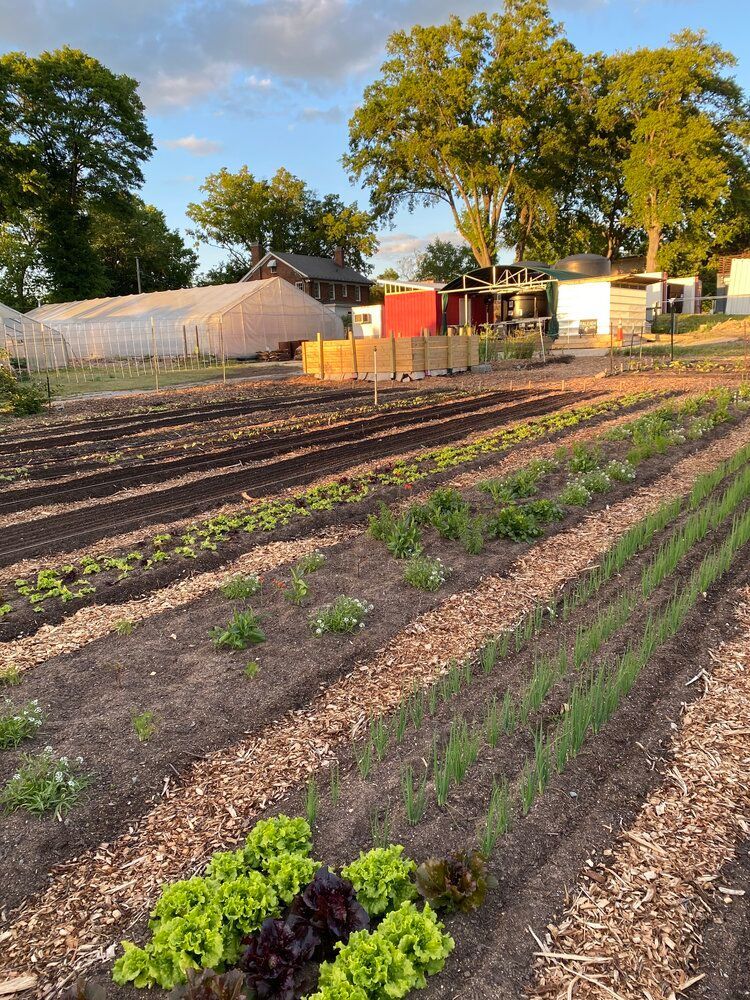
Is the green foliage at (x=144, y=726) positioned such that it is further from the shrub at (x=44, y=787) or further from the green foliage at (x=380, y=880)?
the green foliage at (x=380, y=880)

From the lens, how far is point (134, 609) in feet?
16.4

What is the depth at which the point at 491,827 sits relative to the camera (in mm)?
2621

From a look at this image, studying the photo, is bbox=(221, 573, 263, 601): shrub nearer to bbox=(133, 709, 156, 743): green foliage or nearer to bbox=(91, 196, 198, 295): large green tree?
bbox=(133, 709, 156, 743): green foliage

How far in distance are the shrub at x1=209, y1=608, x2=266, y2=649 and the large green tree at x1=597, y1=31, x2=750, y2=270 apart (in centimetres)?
4531

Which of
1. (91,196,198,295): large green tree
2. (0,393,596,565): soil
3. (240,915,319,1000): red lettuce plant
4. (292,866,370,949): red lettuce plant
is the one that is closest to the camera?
(240,915,319,1000): red lettuce plant

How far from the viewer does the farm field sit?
7.14ft

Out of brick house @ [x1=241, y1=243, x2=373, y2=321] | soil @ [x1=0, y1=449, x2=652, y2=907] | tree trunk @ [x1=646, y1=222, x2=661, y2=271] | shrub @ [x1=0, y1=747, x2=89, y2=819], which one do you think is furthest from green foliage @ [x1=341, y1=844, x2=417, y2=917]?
brick house @ [x1=241, y1=243, x2=373, y2=321]

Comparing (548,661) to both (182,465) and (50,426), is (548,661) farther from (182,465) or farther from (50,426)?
(50,426)

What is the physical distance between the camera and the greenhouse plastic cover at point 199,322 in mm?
34219

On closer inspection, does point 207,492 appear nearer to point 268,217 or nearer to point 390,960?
point 390,960

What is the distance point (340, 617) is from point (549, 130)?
149 feet

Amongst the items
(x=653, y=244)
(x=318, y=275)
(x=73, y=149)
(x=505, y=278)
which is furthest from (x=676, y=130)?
(x=73, y=149)

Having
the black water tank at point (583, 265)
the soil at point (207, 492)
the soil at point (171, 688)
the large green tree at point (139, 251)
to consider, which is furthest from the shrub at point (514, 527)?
the large green tree at point (139, 251)

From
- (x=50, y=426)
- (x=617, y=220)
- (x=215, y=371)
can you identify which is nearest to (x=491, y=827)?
(x=50, y=426)
